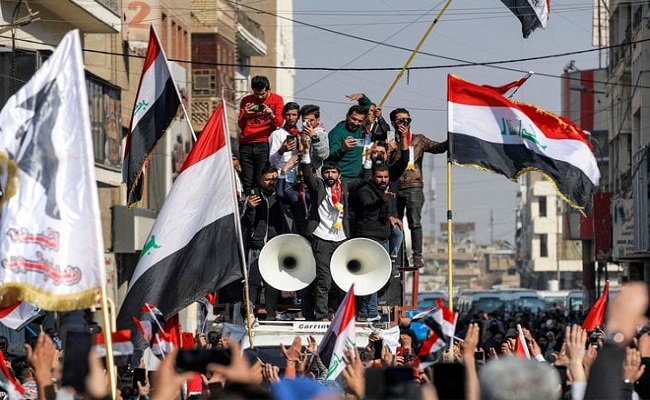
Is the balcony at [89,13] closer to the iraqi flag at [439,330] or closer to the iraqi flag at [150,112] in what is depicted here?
the iraqi flag at [150,112]

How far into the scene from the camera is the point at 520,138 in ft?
52.1

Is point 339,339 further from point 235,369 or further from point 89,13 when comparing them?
point 89,13

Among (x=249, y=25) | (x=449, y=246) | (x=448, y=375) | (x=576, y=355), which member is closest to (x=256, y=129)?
(x=449, y=246)

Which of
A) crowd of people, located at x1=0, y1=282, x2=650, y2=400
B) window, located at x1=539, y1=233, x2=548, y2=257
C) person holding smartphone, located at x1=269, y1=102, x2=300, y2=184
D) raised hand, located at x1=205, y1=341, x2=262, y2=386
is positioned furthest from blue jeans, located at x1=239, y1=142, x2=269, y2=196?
window, located at x1=539, y1=233, x2=548, y2=257

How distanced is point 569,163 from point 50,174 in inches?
295

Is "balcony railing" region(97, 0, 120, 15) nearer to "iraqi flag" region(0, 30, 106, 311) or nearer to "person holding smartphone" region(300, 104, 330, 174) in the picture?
"person holding smartphone" region(300, 104, 330, 174)

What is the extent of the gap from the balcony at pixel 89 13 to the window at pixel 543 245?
361 feet

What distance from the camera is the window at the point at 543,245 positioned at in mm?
144750

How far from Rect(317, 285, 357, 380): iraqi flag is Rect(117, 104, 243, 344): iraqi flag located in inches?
35.8

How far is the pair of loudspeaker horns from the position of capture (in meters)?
16.6

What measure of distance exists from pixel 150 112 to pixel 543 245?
133106 mm

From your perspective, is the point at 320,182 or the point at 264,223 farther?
the point at 264,223

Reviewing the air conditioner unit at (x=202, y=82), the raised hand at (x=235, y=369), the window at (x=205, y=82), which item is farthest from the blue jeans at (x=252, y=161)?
the air conditioner unit at (x=202, y=82)

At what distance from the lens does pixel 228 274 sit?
12.9 meters
